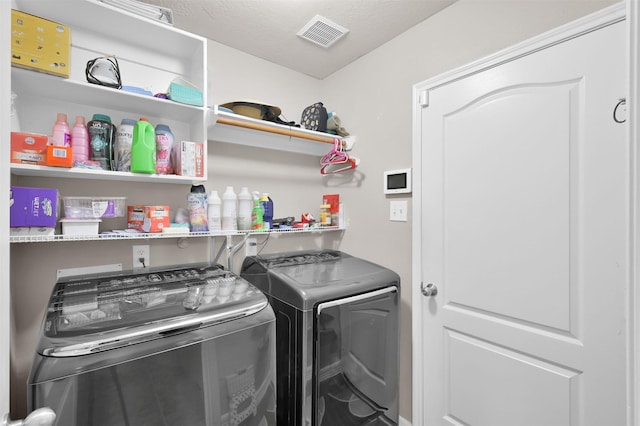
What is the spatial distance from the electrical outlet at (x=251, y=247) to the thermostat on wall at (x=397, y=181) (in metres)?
0.97

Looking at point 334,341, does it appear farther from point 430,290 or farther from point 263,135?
point 263,135

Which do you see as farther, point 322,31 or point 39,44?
point 322,31

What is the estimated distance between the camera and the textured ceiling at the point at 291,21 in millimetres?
1602

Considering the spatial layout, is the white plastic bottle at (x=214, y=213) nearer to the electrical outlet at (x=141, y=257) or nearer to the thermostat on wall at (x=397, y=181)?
the electrical outlet at (x=141, y=257)

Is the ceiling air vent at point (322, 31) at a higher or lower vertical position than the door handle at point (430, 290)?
higher

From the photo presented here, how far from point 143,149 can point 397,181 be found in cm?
143

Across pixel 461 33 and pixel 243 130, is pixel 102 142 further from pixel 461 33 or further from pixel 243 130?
pixel 461 33

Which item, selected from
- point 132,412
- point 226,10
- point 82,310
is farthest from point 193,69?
point 132,412

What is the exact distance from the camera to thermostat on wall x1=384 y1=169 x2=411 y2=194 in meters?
1.80

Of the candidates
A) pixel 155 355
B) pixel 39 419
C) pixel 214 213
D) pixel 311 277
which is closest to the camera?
pixel 39 419

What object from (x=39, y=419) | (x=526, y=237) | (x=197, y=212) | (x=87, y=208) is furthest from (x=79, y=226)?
(x=526, y=237)

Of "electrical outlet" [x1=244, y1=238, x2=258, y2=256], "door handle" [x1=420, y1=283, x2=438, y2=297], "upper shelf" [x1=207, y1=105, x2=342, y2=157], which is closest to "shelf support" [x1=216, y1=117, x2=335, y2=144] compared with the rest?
"upper shelf" [x1=207, y1=105, x2=342, y2=157]

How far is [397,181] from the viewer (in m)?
1.87

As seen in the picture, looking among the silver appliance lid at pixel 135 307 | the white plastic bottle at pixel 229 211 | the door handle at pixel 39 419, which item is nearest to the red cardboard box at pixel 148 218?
the silver appliance lid at pixel 135 307
